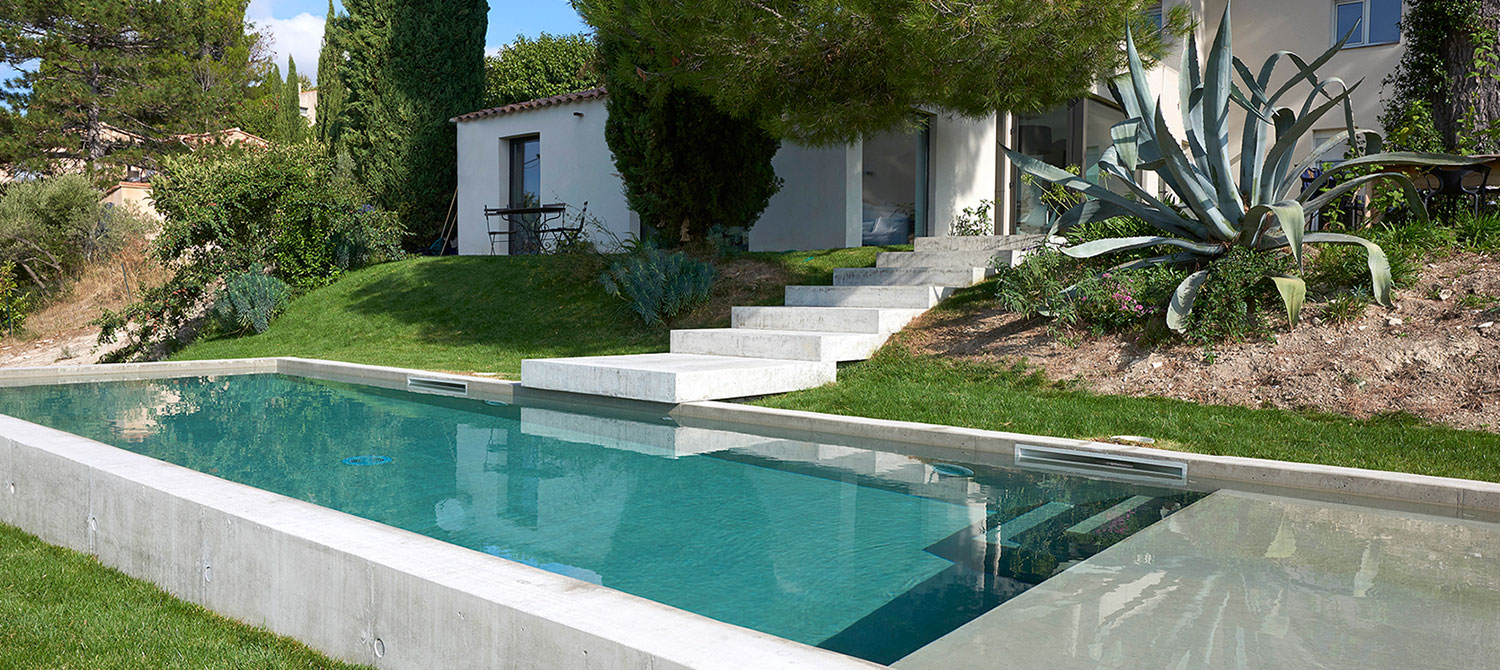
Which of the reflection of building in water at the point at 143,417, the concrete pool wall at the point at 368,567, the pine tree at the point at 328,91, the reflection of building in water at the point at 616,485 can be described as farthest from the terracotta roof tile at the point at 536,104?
the concrete pool wall at the point at 368,567

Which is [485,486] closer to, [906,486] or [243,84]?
[906,486]

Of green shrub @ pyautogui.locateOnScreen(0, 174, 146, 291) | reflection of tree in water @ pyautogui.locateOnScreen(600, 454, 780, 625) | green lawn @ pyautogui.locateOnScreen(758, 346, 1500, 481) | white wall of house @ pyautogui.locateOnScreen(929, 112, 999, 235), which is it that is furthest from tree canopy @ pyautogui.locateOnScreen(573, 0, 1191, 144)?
green shrub @ pyautogui.locateOnScreen(0, 174, 146, 291)

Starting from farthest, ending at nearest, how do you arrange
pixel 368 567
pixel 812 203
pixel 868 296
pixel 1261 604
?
pixel 812 203 < pixel 868 296 < pixel 1261 604 < pixel 368 567

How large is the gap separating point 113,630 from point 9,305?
58.1ft

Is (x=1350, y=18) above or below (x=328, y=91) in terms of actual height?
above

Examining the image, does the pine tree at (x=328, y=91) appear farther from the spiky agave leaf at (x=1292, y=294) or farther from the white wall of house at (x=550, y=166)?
the spiky agave leaf at (x=1292, y=294)

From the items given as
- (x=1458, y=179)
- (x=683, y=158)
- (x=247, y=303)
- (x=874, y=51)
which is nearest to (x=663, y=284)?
(x=683, y=158)

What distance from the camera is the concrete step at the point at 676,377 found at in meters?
6.86

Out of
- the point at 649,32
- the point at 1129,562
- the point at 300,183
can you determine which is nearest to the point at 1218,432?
the point at 1129,562

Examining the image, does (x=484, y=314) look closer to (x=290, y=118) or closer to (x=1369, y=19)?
(x=1369, y=19)

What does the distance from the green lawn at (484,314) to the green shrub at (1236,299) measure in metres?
4.83

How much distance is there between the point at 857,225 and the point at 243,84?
86.0 feet

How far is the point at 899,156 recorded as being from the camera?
1455cm

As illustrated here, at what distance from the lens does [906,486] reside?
4.88 metres
